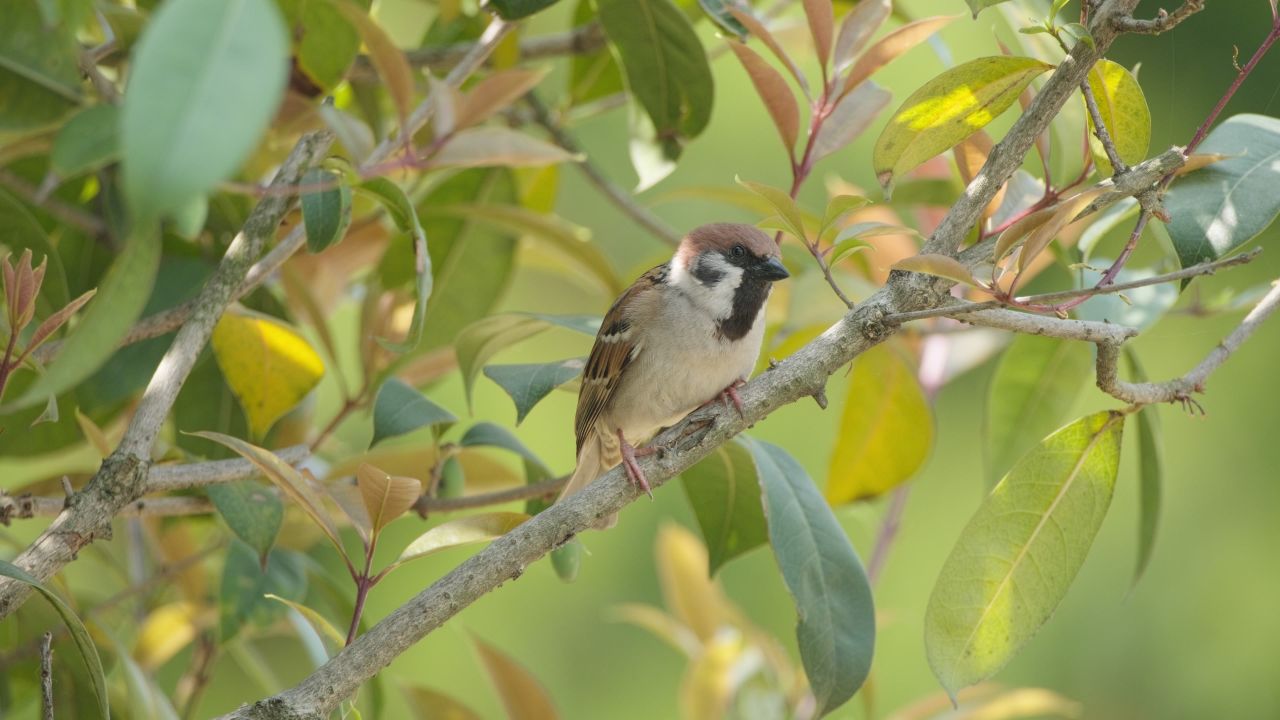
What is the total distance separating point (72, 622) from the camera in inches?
50.8

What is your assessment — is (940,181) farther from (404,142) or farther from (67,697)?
(67,697)

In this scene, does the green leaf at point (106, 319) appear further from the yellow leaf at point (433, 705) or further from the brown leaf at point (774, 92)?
the yellow leaf at point (433, 705)

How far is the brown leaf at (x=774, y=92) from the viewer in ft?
5.79

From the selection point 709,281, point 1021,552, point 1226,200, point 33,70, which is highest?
point 33,70

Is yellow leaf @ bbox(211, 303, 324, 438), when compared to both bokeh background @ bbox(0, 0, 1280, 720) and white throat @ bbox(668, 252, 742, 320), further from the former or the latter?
bokeh background @ bbox(0, 0, 1280, 720)

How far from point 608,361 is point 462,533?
3.11 ft

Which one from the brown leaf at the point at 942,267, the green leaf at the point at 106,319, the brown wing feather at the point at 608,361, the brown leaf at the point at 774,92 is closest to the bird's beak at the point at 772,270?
the brown wing feather at the point at 608,361

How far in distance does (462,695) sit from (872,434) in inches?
71.3

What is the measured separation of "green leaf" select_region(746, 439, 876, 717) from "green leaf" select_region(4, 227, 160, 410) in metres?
0.96

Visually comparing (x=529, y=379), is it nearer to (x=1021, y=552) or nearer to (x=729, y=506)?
(x=729, y=506)

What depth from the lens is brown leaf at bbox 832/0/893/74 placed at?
1773mm

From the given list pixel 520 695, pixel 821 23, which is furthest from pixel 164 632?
pixel 821 23

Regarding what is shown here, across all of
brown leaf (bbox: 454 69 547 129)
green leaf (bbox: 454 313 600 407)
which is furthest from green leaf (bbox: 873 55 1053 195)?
green leaf (bbox: 454 313 600 407)

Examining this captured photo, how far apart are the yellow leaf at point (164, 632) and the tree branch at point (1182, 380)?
71.4 inches
